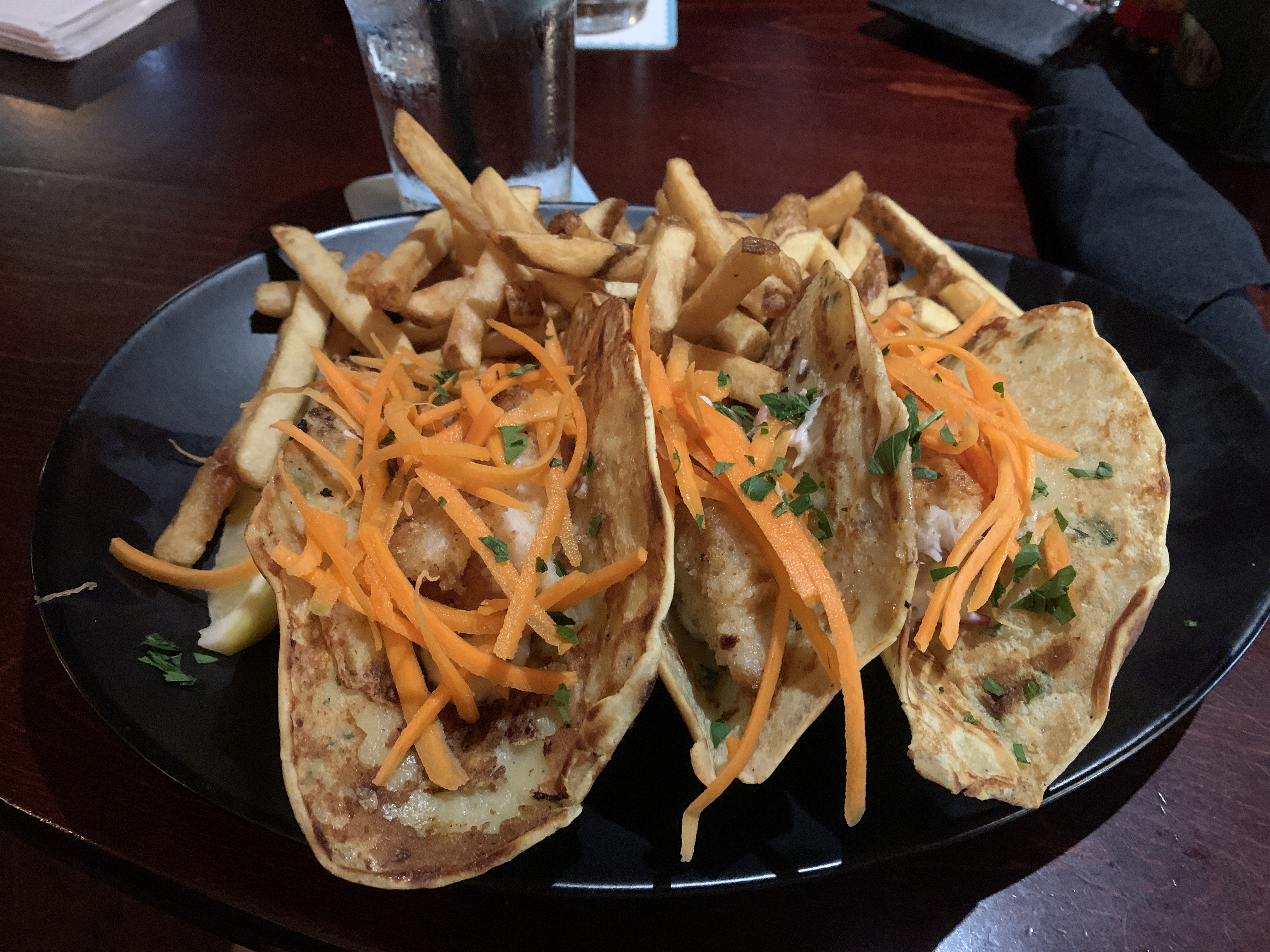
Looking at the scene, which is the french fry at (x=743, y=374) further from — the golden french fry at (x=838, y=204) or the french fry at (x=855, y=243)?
the golden french fry at (x=838, y=204)

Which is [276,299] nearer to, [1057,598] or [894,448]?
[894,448]

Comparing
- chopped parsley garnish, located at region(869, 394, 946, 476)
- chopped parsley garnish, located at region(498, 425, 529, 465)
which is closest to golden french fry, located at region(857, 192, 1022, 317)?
chopped parsley garnish, located at region(869, 394, 946, 476)

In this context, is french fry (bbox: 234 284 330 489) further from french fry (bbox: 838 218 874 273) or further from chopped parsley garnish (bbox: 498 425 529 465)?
french fry (bbox: 838 218 874 273)

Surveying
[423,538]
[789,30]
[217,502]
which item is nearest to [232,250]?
[217,502]

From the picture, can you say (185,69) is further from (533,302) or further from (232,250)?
(533,302)

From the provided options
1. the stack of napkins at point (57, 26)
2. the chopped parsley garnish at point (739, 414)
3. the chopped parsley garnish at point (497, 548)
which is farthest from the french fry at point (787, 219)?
the stack of napkins at point (57, 26)

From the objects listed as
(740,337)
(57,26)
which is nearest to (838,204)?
(740,337)
